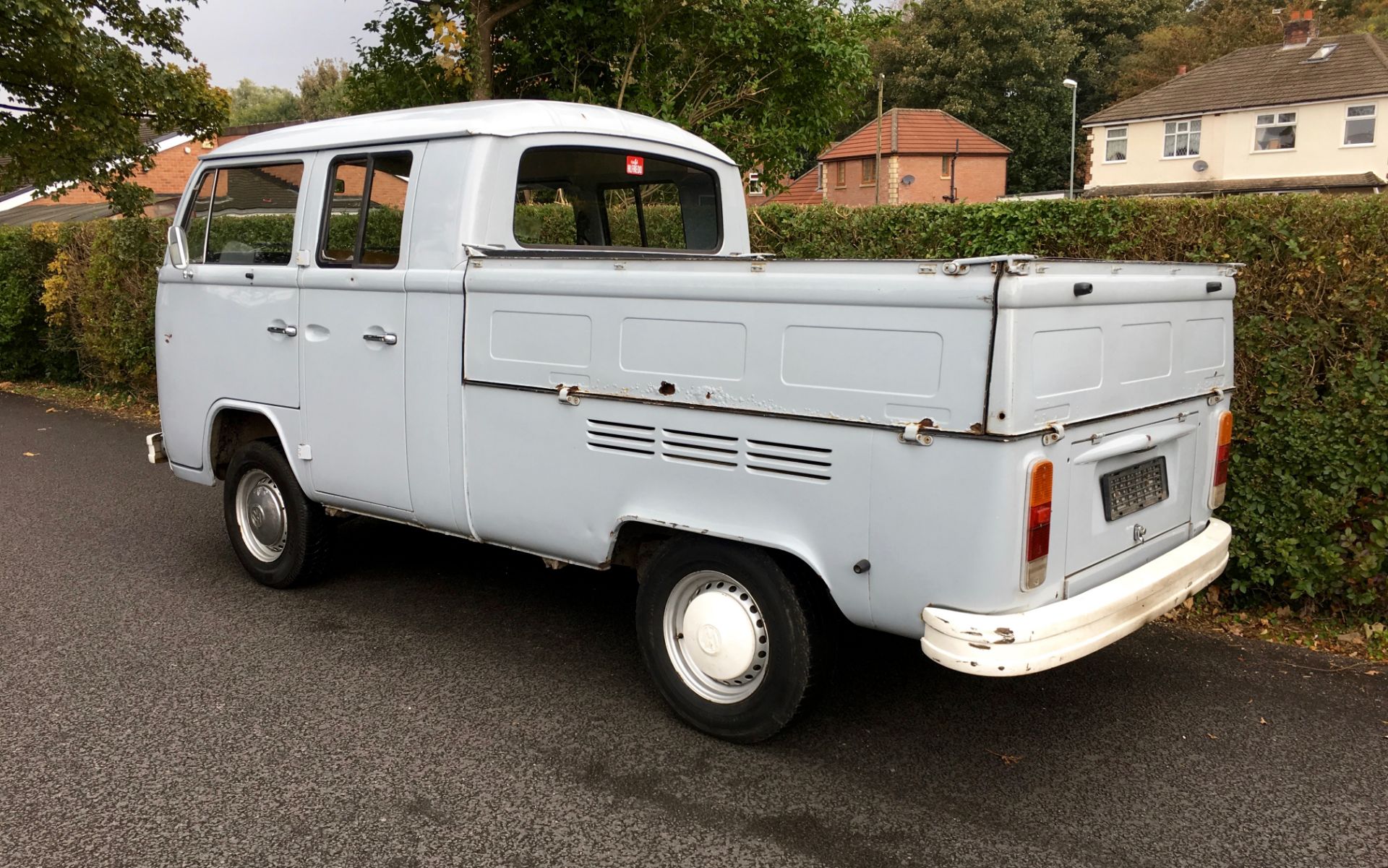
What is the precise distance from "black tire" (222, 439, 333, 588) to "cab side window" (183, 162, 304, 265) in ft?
3.13

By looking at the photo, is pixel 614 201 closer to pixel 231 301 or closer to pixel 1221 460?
pixel 231 301

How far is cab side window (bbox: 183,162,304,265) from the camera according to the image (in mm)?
5051

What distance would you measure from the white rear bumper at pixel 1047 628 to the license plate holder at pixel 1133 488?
8.7 inches

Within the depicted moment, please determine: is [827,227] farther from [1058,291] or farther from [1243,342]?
[1058,291]

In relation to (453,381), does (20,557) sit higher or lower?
lower

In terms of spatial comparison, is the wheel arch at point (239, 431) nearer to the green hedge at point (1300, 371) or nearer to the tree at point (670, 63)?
the green hedge at point (1300, 371)

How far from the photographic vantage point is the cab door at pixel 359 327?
452 centimetres

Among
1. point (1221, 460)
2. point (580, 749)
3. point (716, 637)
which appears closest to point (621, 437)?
point (716, 637)

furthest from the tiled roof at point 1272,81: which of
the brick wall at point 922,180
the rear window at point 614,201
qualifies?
the rear window at point 614,201

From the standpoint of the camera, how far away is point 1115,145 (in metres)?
43.8

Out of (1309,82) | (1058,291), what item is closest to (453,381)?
(1058,291)

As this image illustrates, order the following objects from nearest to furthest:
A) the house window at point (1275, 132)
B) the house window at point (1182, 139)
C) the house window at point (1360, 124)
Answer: the house window at point (1360, 124) → the house window at point (1275, 132) → the house window at point (1182, 139)

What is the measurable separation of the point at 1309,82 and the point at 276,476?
138 feet

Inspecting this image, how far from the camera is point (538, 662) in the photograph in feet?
15.1
